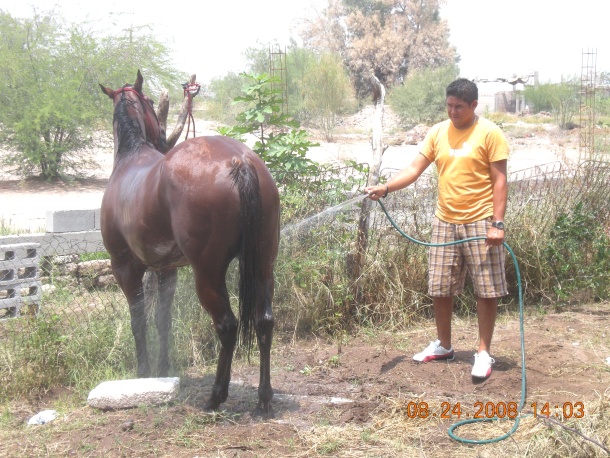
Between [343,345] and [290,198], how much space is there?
1.48 m

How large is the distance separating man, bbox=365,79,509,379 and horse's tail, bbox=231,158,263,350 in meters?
1.07

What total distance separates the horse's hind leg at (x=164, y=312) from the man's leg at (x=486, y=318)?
2332mm

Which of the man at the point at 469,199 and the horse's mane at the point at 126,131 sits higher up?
the horse's mane at the point at 126,131

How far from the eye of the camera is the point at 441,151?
467 cm

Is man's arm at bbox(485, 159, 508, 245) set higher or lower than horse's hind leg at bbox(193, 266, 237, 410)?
higher

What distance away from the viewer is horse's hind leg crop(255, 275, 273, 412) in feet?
13.7

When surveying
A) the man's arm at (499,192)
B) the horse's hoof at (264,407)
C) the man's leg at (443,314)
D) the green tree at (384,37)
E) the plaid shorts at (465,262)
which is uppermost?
the green tree at (384,37)

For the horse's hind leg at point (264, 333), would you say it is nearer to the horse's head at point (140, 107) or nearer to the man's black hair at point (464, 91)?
the man's black hair at point (464, 91)

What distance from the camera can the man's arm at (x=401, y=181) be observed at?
471 centimetres

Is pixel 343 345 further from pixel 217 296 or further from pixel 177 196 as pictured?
pixel 177 196

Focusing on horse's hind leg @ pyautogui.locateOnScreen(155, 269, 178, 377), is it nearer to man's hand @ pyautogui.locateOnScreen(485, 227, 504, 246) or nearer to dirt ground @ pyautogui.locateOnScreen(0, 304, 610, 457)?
dirt ground @ pyautogui.locateOnScreen(0, 304, 610, 457)

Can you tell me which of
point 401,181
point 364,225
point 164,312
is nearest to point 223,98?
point 364,225
